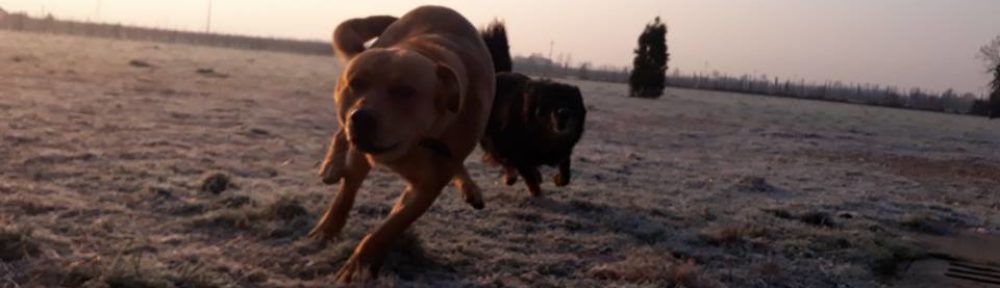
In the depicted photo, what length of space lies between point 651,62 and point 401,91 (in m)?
34.9

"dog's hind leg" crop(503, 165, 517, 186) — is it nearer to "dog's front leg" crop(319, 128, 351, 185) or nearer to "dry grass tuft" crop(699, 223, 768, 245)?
"dry grass tuft" crop(699, 223, 768, 245)

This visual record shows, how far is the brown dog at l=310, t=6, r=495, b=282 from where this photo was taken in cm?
357

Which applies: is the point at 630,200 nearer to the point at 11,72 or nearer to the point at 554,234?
the point at 554,234

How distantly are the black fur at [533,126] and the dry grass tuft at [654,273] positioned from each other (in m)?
2.40

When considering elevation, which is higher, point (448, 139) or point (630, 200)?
point (448, 139)

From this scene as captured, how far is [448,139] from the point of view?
13.5 ft

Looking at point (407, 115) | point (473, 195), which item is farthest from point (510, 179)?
point (407, 115)

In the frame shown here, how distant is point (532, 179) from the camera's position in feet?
23.1

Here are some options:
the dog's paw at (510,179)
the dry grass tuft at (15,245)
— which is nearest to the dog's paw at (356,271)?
the dry grass tuft at (15,245)

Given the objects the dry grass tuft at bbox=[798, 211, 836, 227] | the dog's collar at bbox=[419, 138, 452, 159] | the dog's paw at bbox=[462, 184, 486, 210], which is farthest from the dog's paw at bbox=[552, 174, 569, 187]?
the dog's collar at bbox=[419, 138, 452, 159]

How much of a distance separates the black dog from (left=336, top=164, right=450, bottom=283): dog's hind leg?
2923mm

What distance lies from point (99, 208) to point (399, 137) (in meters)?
2.47

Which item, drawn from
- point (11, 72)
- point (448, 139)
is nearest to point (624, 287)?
point (448, 139)

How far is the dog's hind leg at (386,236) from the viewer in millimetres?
4004
